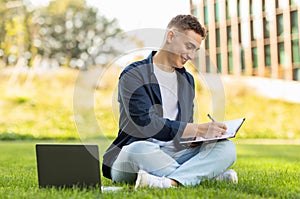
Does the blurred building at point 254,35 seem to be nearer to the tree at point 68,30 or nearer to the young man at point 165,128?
the tree at point 68,30

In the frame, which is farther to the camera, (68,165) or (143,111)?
(143,111)

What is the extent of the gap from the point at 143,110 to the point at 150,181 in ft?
1.20

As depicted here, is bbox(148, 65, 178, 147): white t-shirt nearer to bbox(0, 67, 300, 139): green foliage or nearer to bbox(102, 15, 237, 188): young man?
bbox(102, 15, 237, 188): young man

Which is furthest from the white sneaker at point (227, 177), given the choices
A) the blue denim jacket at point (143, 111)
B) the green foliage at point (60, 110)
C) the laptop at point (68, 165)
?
the green foliage at point (60, 110)

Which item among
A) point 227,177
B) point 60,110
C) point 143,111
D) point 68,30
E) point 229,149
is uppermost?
point 143,111

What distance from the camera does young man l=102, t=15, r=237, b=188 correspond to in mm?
3008

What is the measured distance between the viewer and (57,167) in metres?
2.78

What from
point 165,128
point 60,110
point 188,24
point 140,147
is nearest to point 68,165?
point 140,147

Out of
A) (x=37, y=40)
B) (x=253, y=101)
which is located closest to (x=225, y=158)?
(x=253, y=101)

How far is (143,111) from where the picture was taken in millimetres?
2998

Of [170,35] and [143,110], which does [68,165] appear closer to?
[143,110]

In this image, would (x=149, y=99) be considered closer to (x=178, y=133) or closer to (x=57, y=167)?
(x=178, y=133)

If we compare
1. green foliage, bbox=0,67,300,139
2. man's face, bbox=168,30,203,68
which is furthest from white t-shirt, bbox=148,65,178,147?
green foliage, bbox=0,67,300,139

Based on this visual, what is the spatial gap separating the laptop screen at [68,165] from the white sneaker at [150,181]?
24cm
